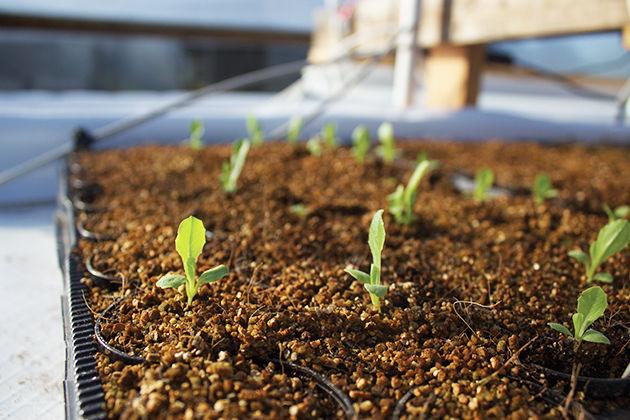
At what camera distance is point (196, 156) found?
180cm

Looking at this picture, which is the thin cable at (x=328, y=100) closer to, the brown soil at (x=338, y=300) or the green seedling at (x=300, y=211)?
the brown soil at (x=338, y=300)

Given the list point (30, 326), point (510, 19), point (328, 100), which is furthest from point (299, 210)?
point (510, 19)

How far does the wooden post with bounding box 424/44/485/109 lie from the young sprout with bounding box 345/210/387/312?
1843mm

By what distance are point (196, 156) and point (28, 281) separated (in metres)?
0.75

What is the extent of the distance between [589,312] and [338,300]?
352 mm

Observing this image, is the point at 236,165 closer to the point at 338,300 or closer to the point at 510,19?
the point at 338,300

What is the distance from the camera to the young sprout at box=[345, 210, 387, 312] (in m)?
0.78

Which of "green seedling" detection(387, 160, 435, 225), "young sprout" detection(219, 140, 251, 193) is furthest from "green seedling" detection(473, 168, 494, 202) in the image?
"young sprout" detection(219, 140, 251, 193)

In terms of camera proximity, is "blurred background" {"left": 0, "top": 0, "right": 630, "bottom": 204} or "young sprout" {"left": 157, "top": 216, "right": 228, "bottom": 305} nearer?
"young sprout" {"left": 157, "top": 216, "right": 228, "bottom": 305}

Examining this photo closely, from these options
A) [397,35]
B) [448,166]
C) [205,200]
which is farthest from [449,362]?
[397,35]

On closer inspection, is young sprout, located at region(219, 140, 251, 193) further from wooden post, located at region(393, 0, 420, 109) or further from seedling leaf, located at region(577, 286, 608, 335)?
wooden post, located at region(393, 0, 420, 109)

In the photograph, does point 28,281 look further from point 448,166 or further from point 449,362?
point 448,166

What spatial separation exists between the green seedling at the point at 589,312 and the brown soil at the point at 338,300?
0.04 m

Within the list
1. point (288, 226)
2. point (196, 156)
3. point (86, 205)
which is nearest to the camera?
point (288, 226)
